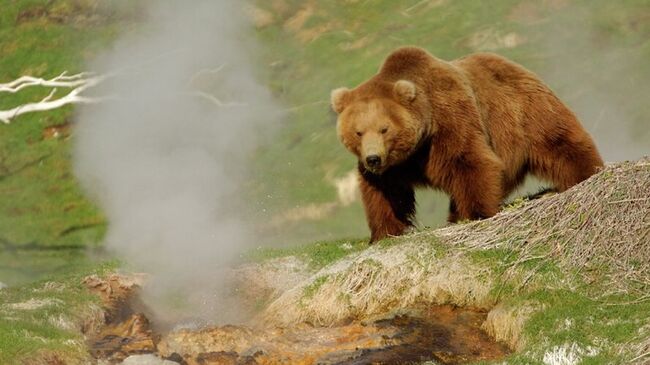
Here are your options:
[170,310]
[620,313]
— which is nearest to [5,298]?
[170,310]

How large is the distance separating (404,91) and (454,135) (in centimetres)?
69

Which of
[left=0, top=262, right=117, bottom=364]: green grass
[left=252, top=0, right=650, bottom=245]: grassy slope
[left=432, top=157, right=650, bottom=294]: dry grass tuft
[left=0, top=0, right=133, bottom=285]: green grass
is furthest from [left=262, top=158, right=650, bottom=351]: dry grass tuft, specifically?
[left=0, top=0, right=133, bottom=285]: green grass

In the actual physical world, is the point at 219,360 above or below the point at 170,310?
above

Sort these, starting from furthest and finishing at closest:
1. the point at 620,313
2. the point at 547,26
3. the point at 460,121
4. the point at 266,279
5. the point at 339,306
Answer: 1. the point at 547,26
2. the point at 266,279
3. the point at 460,121
4. the point at 339,306
5. the point at 620,313

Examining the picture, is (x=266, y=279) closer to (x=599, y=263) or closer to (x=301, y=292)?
(x=301, y=292)

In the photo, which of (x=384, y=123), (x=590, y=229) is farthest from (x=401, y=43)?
(x=590, y=229)

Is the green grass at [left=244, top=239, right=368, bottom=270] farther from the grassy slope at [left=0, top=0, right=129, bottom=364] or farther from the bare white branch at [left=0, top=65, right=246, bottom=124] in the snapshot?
the bare white branch at [left=0, top=65, right=246, bottom=124]

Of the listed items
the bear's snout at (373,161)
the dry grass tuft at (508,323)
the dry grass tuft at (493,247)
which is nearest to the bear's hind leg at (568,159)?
the dry grass tuft at (493,247)

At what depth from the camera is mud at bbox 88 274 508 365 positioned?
7484 millimetres

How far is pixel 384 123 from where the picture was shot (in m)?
9.05

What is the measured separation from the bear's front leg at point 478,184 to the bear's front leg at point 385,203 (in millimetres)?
732

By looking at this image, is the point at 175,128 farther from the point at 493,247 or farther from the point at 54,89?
the point at 493,247

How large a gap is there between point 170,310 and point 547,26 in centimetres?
1459

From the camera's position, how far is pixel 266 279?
399 inches
